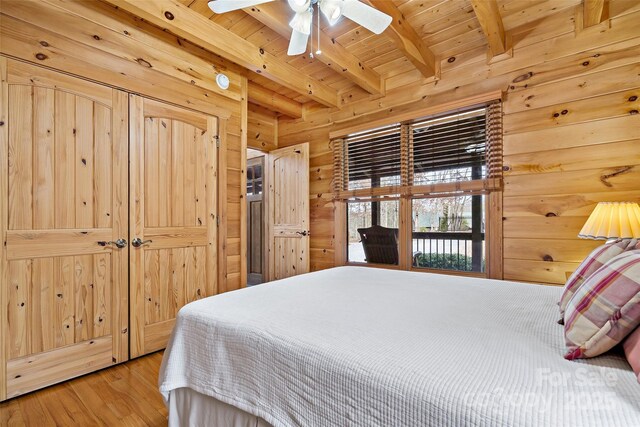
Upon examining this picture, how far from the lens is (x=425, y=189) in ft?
10.8

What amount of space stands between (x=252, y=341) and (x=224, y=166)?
7.70ft

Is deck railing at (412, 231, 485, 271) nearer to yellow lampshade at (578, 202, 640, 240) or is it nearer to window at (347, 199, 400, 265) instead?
window at (347, 199, 400, 265)

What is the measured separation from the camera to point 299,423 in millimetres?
940

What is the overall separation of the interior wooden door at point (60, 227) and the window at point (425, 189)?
245 centimetres

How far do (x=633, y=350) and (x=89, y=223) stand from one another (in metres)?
2.89

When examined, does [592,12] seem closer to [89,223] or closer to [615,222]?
[615,222]

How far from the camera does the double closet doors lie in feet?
6.47

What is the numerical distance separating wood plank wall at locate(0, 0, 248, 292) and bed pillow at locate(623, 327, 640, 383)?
291 cm

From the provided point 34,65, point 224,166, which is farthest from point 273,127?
point 34,65

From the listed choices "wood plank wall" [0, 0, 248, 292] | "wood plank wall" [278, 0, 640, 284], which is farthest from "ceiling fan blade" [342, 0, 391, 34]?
"wood plank wall" [0, 0, 248, 292]

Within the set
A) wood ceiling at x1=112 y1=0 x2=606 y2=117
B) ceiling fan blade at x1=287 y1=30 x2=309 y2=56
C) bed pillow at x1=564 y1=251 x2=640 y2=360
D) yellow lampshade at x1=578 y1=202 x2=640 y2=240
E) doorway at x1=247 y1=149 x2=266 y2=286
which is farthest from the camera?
doorway at x1=247 y1=149 x2=266 y2=286

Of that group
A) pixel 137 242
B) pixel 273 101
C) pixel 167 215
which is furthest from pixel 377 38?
pixel 137 242

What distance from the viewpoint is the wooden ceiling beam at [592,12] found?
2312mm

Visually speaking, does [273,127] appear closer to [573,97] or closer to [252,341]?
[573,97]
